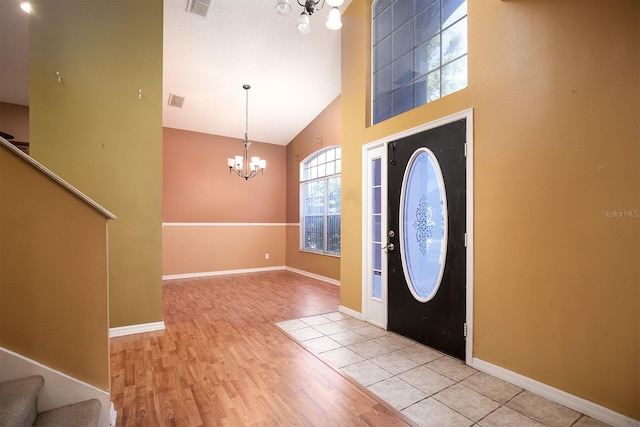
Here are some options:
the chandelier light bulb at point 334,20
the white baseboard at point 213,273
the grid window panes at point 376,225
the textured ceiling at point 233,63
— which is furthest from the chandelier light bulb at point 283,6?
the white baseboard at point 213,273

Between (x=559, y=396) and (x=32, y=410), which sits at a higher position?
(x=32, y=410)

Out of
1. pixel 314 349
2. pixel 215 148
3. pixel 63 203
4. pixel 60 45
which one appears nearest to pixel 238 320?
pixel 314 349

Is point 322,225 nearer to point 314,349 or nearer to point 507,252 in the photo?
point 314,349

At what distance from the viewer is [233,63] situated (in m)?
4.75

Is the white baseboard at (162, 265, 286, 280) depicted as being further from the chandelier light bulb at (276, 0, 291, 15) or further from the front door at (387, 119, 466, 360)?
the chandelier light bulb at (276, 0, 291, 15)

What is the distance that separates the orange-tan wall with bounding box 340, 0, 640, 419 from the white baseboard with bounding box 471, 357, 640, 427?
0.12 ft

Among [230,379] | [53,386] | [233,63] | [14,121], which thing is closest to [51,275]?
[53,386]

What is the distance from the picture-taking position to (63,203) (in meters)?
1.66

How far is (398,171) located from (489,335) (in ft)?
5.62

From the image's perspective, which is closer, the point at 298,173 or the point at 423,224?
the point at 423,224

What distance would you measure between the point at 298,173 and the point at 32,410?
20.1 ft

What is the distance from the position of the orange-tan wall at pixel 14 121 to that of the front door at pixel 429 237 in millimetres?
6068

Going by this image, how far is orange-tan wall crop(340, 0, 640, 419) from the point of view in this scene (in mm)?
1721

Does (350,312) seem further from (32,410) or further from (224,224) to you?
(224,224)
